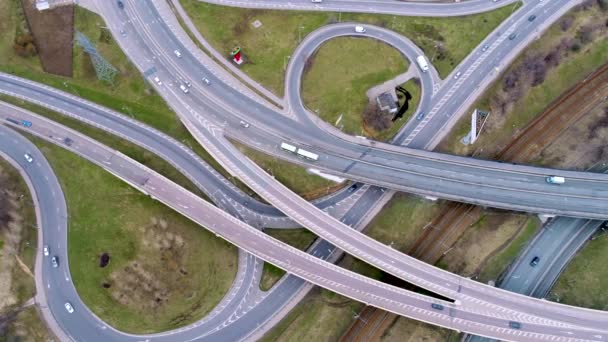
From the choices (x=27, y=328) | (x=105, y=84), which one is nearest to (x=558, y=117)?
(x=105, y=84)

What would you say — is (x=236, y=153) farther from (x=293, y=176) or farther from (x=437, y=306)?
(x=437, y=306)

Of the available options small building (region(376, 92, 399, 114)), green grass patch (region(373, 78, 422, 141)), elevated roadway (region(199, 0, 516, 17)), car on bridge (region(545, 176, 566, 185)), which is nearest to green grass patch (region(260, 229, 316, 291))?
green grass patch (region(373, 78, 422, 141))

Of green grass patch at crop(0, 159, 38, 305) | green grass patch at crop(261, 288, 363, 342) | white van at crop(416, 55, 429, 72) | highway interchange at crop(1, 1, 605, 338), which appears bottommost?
green grass patch at crop(0, 159, 38, 305)

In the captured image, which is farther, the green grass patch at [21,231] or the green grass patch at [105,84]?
the green grass patch at [105,84]

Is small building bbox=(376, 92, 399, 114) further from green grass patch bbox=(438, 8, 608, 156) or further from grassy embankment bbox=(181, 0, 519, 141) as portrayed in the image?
green grass patch bbox=(438, 8, 608, 156)

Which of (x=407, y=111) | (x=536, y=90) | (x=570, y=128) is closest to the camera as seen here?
(x=407, y=111)

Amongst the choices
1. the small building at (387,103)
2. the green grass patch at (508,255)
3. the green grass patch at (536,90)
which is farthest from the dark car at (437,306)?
the small building at (387,103)

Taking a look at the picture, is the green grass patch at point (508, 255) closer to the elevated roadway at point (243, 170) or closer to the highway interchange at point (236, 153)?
the highway interchange at point (236, 153)
